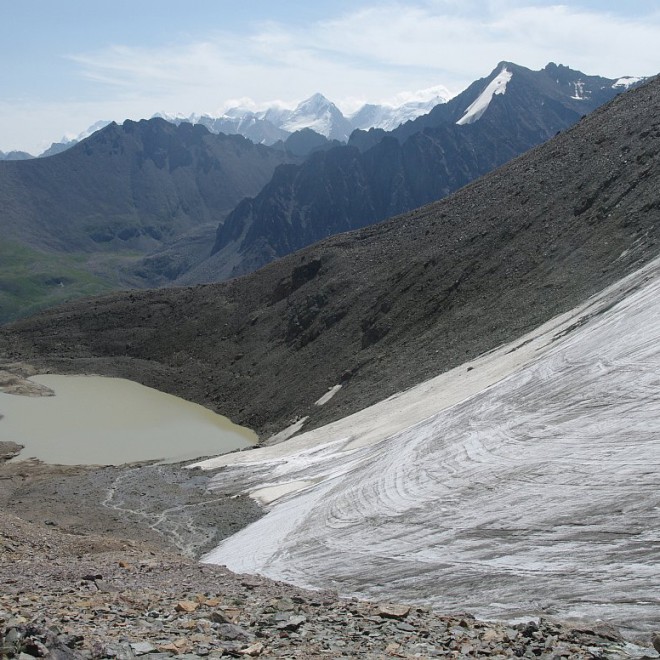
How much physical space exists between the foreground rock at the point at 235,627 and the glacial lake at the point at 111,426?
36197mm

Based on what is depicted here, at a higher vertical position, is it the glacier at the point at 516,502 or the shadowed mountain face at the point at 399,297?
the shadowed mountain face at the point at 399,297

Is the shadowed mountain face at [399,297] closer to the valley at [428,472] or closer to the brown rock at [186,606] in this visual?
the valley at [428,472]

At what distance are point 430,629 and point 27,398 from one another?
63867mm

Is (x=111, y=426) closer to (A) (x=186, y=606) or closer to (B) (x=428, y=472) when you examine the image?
(B) (x=428, y=472)

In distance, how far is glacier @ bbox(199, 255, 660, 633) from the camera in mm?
16516

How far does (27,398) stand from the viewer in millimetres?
69812

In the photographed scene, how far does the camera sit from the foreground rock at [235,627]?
11469mm

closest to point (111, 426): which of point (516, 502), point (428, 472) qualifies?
point (428, 472)

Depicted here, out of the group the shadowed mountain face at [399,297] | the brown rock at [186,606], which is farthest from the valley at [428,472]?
the shadowed mountain face at [399,297]

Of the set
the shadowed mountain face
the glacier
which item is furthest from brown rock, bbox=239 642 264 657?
the shadowed mountain face

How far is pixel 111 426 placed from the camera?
62.4 m

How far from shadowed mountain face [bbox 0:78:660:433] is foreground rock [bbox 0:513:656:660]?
31.8 metres

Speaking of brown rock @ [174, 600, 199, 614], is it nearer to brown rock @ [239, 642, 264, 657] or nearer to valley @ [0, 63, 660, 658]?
valley @ [0, 63, 660, 658]

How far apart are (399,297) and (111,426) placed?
27.0 meters
